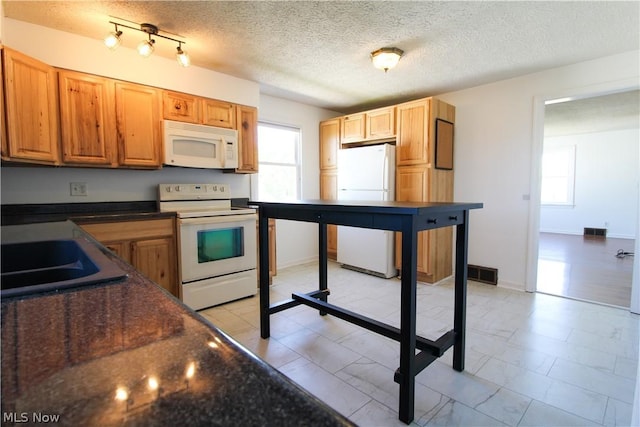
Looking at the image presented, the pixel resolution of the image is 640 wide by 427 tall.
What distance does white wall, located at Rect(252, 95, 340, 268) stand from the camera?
14.6ft

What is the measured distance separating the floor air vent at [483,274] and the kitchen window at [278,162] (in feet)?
8.63

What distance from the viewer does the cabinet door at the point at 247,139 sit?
356cm

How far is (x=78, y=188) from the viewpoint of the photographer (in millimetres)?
2803

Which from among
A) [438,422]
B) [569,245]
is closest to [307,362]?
[438,422]

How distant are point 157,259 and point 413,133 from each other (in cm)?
308

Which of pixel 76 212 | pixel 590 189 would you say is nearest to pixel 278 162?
pixel 76 212

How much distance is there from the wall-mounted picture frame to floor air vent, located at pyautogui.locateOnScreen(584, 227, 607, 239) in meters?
5.82

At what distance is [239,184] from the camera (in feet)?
12.6

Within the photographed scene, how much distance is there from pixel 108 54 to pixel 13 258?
2.24 metres

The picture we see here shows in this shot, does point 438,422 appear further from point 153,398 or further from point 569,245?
point 569,245

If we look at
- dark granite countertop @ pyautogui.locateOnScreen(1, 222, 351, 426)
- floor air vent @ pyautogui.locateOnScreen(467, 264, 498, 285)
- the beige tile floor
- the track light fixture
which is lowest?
the beige tile floor

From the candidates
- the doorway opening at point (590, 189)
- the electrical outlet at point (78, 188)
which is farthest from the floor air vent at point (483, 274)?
the electrical outlet at point (78, 188)

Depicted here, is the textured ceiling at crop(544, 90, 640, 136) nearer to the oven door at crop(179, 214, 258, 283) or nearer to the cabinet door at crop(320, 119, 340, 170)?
the cabinet door at crop(320, 119, 340, 170)

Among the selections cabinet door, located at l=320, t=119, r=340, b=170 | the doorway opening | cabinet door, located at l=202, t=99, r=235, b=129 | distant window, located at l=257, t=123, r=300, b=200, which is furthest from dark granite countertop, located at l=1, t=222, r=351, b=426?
the doorway opening
